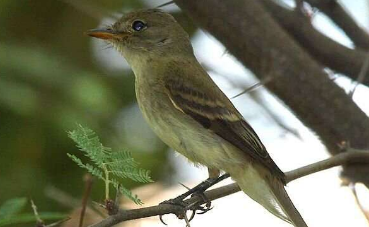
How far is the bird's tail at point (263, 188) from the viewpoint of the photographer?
4.42 meters

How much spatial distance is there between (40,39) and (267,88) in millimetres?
2008

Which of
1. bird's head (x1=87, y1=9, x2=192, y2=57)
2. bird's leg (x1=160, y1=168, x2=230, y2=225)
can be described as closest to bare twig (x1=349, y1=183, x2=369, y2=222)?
bird's leg (x1=160, y1=168, x2=230, y2=225)

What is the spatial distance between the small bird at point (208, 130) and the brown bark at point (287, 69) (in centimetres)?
25

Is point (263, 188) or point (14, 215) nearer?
point (14, 215)

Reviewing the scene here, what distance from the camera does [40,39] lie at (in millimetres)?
6199

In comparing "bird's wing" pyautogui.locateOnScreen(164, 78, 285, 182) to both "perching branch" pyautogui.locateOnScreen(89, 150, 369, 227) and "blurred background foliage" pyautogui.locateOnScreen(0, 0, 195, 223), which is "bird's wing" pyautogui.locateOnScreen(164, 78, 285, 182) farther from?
"blurred background foliage" pyautogui.locateOnScreen(0, 0, 195, 223)

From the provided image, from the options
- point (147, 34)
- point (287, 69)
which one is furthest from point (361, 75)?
point (147, 34)

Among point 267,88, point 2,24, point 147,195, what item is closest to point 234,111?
point 267,88

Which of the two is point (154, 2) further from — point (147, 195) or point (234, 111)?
point (234, 111)

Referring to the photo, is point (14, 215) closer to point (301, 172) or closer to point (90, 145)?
point (90, 145)

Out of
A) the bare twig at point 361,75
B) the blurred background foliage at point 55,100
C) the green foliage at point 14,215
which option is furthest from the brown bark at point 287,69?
the green foliage at point 14,215

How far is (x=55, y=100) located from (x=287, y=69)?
4.64ft

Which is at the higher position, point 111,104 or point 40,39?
point 40,39

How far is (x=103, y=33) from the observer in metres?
4.84
